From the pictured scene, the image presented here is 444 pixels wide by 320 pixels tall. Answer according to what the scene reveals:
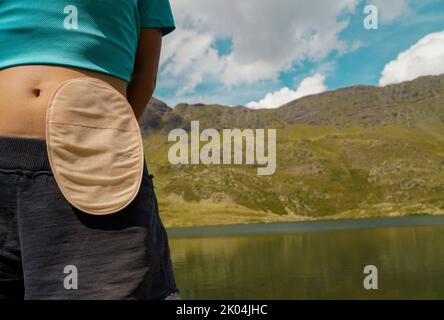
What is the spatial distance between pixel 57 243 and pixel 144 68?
4.78 feet

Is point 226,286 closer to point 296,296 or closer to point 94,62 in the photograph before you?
point 296,296

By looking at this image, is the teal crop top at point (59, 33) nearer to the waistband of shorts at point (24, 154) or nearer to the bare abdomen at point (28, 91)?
the bare abdomen at point (28, 91)

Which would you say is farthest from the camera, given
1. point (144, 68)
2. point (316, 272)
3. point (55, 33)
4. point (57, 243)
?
point (316, 272)

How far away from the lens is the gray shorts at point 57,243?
7.87ft

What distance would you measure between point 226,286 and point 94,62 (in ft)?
241

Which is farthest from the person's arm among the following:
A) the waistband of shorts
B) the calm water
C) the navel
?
the calm water

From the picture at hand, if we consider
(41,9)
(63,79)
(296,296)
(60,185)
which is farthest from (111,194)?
(296,296)

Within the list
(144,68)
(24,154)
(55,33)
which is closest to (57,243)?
(24,154)

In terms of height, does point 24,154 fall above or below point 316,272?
above

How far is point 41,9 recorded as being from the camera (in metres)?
2.65

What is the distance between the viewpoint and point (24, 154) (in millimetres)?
2521

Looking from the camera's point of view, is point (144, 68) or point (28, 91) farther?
point (144, 68)

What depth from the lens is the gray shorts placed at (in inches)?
94.4

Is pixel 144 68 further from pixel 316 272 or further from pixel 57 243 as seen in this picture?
pixel 316 272
